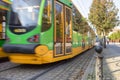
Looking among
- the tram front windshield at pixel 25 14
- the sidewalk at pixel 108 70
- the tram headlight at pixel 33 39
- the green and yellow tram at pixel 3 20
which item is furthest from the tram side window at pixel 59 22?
the green and yellow tram at pixel 3 20

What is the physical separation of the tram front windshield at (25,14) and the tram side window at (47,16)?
1.05 feet

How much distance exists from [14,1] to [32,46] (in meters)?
2.35

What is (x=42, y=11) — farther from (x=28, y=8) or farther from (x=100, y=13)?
(x=100, y=13)

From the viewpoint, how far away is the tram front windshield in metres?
11.6

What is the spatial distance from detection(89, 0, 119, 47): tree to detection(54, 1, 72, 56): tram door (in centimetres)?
2354

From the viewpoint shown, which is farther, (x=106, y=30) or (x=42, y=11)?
(x=106, y=30)

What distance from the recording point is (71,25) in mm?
15086

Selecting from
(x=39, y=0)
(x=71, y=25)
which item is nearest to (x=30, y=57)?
(x=39, y=0)

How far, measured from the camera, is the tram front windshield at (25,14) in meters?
11.6

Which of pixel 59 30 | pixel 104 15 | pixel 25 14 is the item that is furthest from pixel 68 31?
pixel 104 15

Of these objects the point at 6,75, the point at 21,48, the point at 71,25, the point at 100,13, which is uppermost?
the point at 100,13

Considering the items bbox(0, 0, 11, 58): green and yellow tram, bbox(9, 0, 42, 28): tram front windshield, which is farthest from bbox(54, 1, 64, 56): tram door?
bbox(0, 0, 11, 58): green and yellow tram

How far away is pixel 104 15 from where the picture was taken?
123 ft

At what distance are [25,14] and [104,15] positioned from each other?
26.9 meters
